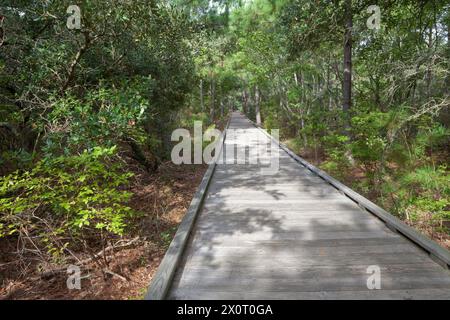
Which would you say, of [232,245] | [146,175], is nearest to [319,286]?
[232,245]

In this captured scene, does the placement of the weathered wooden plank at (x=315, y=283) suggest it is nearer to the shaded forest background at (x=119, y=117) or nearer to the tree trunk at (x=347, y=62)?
the shaded forest background at (x=119, y=117)

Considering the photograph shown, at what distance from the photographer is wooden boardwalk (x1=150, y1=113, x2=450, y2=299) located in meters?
2.64

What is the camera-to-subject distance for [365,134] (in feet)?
23.2

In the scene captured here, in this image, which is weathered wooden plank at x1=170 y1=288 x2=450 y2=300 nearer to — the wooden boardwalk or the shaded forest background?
the wooden boardwalk

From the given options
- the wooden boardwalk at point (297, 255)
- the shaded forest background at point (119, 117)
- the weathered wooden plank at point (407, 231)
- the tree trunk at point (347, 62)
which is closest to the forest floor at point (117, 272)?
the shaded forest background at point (119, 117)

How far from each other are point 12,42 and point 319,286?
19.5 ft

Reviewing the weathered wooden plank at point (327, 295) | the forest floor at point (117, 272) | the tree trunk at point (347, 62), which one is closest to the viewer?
the weathered wooden plank at point (327, 295)

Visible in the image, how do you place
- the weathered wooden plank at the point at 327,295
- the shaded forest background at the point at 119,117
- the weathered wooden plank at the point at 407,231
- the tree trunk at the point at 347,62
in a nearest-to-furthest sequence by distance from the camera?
the weathered wooden plank at the point at 327,295, the weathered wooden plank at the point at 407,231, the shaded forest background at the point at 119,117, the tree trunk at the point at 347,62

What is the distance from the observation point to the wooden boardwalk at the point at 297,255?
8.66ft

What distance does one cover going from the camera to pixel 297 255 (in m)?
3.27

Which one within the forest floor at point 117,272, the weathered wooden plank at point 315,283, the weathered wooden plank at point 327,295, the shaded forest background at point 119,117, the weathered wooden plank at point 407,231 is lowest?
the forest floor at point 117,272
